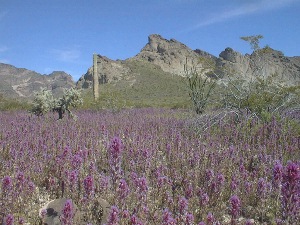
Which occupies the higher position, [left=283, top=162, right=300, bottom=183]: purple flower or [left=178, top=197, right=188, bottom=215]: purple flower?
[left=283, top=162, right=300, bottom=183]: purple flower

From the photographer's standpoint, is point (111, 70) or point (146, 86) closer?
point (146, 86)

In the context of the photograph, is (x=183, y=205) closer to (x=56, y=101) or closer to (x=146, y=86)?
(x=56, y=101)

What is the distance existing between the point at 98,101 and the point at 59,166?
1896 cm

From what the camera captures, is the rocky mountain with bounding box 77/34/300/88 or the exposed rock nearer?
the exposed rock

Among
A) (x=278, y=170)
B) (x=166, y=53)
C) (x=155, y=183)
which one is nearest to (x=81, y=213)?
(x=155, y=183)

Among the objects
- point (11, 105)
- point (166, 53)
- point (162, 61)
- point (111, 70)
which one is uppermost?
point (166, 53)

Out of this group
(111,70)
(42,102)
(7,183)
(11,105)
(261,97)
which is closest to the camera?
(7,183)

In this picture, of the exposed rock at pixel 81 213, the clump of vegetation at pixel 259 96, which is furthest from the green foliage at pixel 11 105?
the exposed rock at pixel 81 213

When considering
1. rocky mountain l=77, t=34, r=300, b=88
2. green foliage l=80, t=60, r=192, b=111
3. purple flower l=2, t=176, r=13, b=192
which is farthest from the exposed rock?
green foliage l=80, t=60, r=192, b=111

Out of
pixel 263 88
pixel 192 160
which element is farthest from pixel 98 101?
pixel 192 160

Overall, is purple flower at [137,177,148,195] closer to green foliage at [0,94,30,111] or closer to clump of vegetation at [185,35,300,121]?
clump of vegetation at [185,35,300,121]

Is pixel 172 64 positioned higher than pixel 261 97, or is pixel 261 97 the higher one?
pixel 172 64

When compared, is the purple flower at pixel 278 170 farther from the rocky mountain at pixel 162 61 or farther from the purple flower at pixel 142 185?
the rocky mountain at pixel 162 61

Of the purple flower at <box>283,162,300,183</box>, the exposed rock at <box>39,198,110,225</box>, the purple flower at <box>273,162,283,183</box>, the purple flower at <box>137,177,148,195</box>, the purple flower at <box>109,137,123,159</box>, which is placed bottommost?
the exposed rock at <box>39,198,110,225</box>
